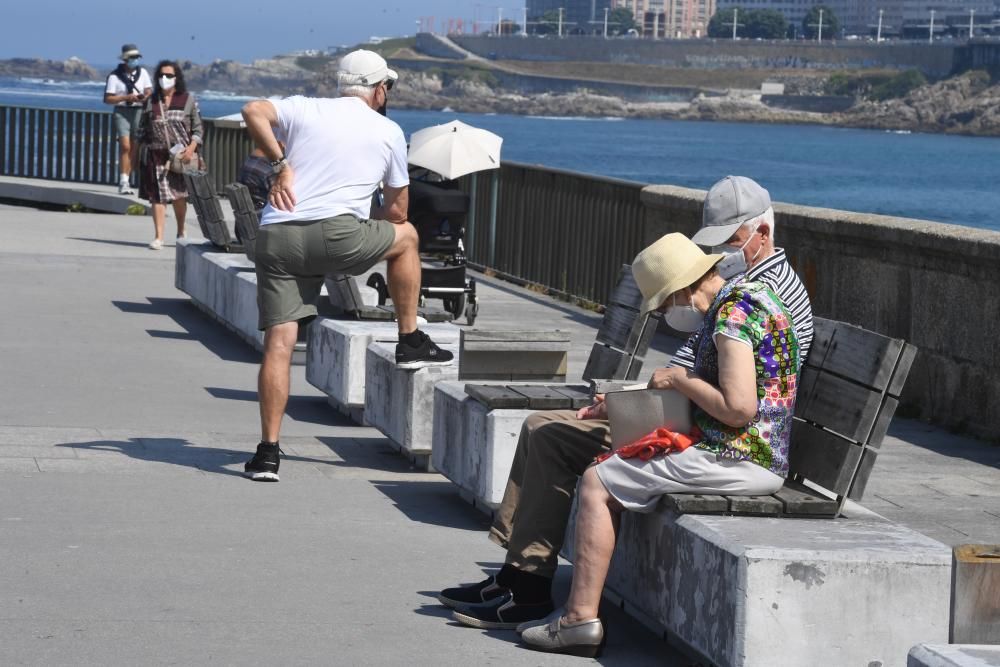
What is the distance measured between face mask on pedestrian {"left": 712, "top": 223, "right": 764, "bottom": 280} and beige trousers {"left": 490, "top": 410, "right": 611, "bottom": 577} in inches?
24.3

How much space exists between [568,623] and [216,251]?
8780 mm

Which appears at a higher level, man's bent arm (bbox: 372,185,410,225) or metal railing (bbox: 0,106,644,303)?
man's bent arm (bbox: 372,185,410,225)

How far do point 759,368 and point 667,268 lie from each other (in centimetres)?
41

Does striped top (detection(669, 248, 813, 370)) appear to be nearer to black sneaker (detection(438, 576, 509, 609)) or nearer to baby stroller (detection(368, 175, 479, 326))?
black sneaker (detection(438, 576, 509, 609))

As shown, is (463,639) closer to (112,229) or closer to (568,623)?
(568,623)

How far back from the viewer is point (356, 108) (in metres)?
7.70

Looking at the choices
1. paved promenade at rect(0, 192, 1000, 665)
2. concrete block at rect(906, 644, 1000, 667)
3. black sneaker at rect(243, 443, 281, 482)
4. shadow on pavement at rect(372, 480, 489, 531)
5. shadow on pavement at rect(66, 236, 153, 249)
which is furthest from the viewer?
shadow on pavement at rect(66, 236, 153, 249)

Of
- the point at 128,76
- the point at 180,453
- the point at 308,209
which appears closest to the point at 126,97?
the point at 128,76

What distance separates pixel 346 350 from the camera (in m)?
9.05

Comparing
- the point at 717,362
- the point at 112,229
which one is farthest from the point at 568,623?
the point at 112,229

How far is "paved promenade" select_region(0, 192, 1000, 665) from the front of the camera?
519 centimetres

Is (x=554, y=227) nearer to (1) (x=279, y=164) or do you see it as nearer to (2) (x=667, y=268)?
(1) (x=279, y=164)

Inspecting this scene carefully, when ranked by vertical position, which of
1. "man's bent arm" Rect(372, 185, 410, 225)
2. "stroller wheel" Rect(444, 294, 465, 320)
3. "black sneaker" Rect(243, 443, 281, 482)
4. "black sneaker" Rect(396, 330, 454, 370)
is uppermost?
"man's bent arm" Rect(372, 185, 410, 225)

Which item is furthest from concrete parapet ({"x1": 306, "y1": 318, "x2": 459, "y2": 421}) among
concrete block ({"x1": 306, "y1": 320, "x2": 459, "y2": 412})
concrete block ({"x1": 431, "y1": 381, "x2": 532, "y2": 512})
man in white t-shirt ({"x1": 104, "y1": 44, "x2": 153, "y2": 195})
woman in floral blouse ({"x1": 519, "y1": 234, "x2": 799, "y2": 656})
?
man in white t-shirt ({"x1": 104, "y1": 44, "x2": 153, "y2": 195})
